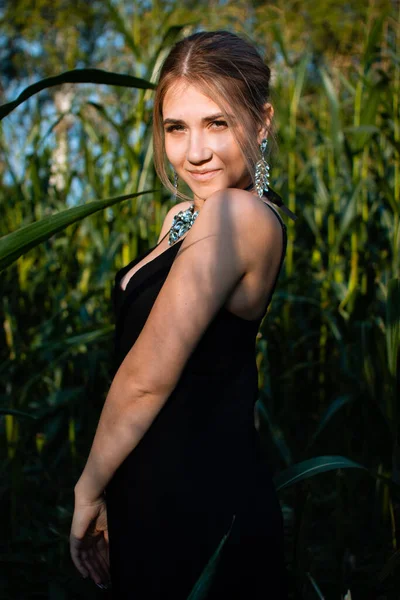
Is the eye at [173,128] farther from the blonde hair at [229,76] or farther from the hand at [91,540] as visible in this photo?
the hand at [91,540]

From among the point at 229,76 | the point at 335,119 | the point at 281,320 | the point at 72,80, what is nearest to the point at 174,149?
the point at 229,76

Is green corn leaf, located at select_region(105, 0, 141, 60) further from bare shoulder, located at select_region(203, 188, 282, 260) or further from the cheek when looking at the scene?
bare shoulder, located at select_region(203, 188, 282, 260)

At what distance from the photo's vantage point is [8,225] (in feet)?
8.03

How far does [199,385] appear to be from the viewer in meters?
0.95

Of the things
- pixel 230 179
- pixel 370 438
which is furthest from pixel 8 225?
pixel 230 179

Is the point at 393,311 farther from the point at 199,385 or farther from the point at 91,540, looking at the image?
the point at 91,540

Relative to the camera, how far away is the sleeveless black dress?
940mm

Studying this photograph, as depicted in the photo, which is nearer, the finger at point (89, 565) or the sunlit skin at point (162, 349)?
the sunlit skin at point (162, 349)

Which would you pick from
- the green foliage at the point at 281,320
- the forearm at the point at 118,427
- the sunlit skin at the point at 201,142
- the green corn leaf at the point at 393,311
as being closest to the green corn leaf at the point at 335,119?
the green foliage at the point at 281,320

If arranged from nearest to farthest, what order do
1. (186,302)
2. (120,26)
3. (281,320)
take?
1. (186,302)
2. (120,26)
3. (281,320)

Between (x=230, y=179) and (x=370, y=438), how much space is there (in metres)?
1.16

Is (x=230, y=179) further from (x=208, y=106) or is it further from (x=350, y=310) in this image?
(x=350, y=310)

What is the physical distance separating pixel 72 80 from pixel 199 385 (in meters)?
0.44

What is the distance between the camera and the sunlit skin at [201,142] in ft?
3.23
